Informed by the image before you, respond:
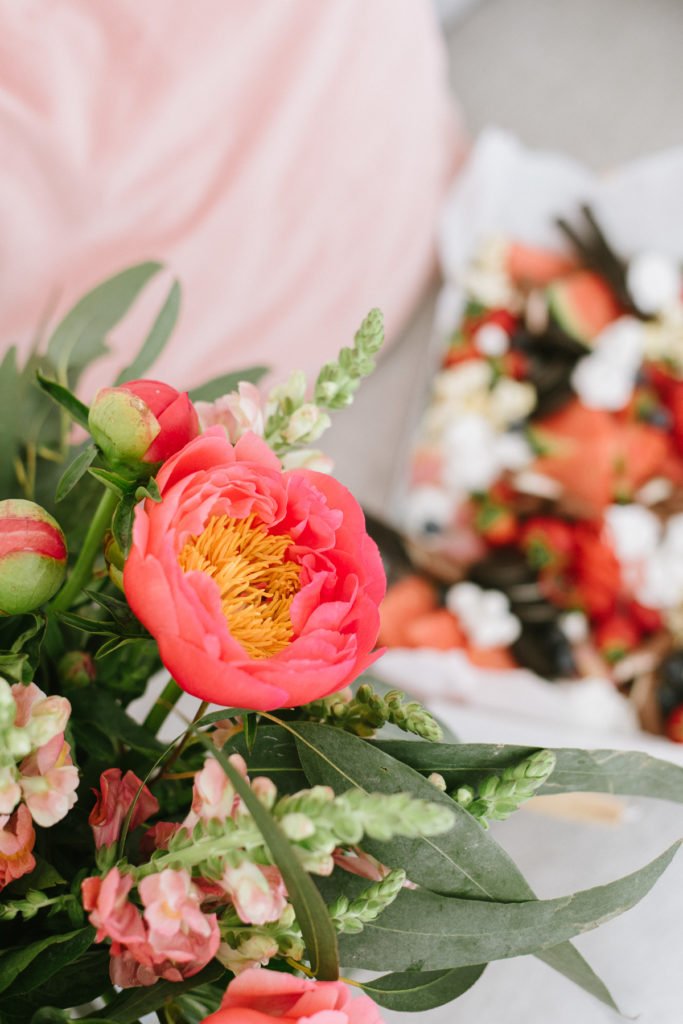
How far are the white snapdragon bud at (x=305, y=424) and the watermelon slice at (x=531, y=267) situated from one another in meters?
A: 0.95

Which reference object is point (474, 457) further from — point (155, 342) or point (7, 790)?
point (7, 790)

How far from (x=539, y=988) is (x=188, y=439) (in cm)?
33

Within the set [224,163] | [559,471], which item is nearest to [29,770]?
[224,163]

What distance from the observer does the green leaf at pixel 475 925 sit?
298mm

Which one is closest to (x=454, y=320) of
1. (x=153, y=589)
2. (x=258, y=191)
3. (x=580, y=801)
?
(x=258, y=191)

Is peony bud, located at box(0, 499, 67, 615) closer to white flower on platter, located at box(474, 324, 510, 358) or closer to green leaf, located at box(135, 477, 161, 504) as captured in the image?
green leaf, located at box(135, 477, 161, 504)

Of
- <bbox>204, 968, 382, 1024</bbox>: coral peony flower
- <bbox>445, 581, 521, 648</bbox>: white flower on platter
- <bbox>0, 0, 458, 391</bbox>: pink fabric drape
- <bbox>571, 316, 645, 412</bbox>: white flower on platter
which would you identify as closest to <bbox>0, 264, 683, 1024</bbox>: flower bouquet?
<bbox>204, 968, 382, 1024</bbox>: coral peony flower

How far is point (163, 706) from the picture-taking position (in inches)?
13.9

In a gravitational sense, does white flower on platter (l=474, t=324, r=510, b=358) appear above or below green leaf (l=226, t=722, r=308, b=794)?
above

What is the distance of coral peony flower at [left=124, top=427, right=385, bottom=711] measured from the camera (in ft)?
0.81

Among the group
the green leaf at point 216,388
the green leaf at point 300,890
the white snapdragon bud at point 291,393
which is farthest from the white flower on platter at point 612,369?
the green leaf at point 300,890

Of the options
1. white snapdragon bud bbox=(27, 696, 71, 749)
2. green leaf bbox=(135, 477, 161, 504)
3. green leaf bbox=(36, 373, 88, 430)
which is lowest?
white snapdragon bud bbox=(27, 696, 71, 749)

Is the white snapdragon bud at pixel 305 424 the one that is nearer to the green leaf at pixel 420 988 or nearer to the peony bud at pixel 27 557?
the peony bud at pixel 27 557

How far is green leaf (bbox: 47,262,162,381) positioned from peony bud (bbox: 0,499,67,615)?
8.1 inches
